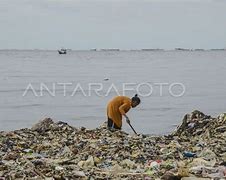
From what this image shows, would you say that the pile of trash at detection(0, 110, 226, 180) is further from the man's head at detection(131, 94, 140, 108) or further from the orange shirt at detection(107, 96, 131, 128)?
the man's head at detection(131, 94, 140, 108)

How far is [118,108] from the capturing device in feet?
46.7

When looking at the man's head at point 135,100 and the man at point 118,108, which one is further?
the man at point 118,108

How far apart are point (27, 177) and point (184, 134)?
793cm

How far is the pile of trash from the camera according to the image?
7.96 meters

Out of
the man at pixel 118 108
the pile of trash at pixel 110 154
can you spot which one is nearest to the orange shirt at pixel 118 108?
the man at pixel 118 108

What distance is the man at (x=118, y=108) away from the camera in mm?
13867

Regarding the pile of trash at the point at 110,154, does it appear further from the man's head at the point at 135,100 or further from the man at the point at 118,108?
the man's head at the point at 135,100

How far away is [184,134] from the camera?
48.9ft

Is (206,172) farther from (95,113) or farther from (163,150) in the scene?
(95,113)

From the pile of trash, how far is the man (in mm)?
304

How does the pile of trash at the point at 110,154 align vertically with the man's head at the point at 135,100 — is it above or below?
below

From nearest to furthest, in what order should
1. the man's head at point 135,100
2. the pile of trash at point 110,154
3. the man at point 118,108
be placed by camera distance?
the pile of trash at point 110,154, the man's head at point 135,100, the man at point 118,108

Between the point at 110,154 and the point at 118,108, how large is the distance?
13.0ft

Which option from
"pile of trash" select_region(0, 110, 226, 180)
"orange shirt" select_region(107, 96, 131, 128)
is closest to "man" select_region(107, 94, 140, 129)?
"orange shirt" select_region(107, 96, 131, 128)
